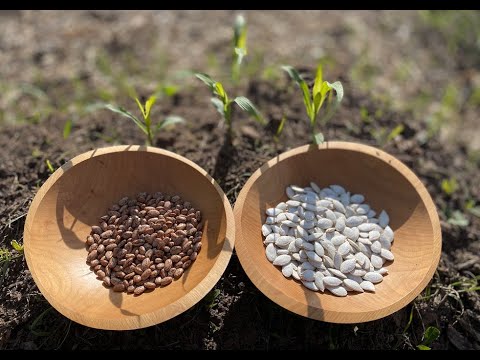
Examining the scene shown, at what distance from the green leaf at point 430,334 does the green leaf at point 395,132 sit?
4.77ft

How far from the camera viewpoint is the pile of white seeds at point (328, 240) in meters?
2.56

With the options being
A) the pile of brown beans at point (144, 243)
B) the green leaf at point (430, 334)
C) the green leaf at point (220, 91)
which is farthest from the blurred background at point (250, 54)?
the green leaf at point (430, 334)

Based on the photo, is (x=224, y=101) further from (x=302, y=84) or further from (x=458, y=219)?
(x=458, y=219)

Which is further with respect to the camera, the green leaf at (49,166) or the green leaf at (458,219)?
the green leaf at (458,219)

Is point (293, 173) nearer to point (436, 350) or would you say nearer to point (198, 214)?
point (198, 214)

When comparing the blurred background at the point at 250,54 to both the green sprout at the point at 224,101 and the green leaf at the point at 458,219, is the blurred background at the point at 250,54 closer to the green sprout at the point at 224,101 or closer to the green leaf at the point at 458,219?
the green leaf at the point at 458,219

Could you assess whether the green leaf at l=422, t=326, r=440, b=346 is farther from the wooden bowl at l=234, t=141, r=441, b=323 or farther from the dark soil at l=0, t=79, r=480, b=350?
the wooden bowl at l=234, t=141, r=441, b=323

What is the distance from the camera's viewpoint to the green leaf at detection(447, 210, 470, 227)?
329cm

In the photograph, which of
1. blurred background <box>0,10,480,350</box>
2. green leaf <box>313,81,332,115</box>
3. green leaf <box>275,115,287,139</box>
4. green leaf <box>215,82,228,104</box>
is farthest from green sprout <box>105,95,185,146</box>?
green leaf <box>313,81,332,115</box>

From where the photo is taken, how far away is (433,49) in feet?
15.4

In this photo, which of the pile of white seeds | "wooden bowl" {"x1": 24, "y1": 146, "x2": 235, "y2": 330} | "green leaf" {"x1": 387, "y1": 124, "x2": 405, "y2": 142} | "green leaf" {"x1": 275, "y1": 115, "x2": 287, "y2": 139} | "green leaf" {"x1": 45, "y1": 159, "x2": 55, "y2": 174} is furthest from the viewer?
"green leaf" {"x1": 387, "y1": 124, "x2": 405, "y2": 142}

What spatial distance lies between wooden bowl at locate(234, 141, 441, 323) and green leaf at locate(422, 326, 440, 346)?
12.0 inches

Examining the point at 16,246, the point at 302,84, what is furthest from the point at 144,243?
the point at 302,84

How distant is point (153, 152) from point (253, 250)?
0.81 metres
